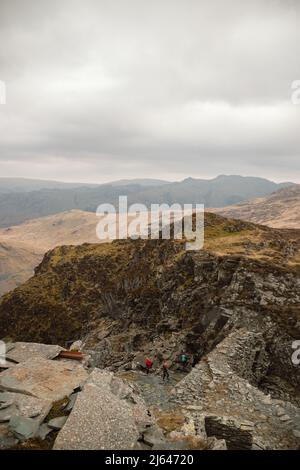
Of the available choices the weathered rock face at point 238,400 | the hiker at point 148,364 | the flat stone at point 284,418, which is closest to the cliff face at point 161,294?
the weathered rock face at point 238,400

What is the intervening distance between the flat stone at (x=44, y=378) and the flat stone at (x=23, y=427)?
1774 millimetres

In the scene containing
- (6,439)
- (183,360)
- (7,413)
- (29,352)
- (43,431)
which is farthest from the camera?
(183,360)

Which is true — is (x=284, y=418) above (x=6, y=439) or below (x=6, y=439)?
below

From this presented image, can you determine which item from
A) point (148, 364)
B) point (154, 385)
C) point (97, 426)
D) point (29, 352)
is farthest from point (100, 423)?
point (148, 364)

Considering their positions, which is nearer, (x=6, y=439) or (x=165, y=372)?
(x=6, y=439)

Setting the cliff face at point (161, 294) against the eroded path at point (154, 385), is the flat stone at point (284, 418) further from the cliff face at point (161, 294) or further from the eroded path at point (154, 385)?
the cliff face at point (161, 294)

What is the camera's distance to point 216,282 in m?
35.6

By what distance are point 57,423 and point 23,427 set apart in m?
1.20

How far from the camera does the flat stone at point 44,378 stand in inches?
588

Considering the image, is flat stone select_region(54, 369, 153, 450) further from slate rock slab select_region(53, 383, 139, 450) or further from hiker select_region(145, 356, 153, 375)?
hiker select_region(145, 356, 153, 375)

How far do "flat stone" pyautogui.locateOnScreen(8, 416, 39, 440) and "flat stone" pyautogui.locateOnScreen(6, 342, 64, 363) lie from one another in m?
7.13

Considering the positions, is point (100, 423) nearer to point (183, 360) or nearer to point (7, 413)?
point (7, 413)

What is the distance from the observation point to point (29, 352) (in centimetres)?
2048
